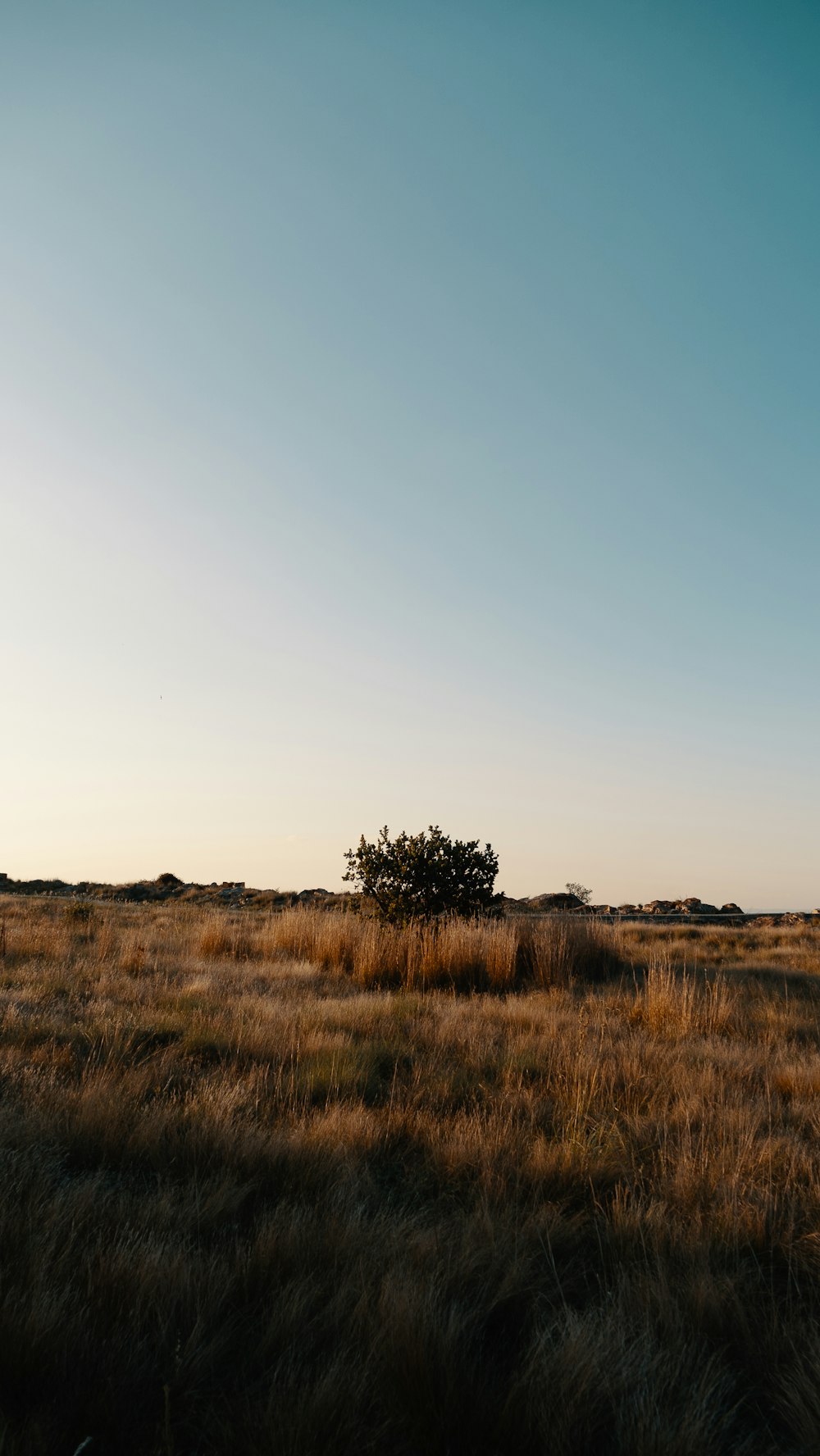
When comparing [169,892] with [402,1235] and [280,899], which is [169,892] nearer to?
[280,899]

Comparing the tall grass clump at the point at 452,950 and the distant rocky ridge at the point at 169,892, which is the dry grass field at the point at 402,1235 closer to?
the tall grass clump at the point at 452,950

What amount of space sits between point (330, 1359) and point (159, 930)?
1324cm

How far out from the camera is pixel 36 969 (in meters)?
8.49

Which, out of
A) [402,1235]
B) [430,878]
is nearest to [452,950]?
[430,878]

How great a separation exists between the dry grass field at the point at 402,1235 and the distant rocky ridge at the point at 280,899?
18889 millimetres

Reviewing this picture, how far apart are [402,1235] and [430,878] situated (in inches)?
368

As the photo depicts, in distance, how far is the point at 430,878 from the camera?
1221cm

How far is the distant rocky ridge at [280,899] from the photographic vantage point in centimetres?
2625

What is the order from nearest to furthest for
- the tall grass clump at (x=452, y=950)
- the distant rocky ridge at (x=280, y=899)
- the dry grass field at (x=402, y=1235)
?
the dry grass field at (x=402, y=1235) < the tall grass clump at (x=452, y=950) < the distant rocky ridge at (x=280, y=899)

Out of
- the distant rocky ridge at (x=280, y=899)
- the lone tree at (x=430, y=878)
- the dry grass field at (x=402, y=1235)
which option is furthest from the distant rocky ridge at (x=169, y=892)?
the dry grass field at (x=402, y=1235)

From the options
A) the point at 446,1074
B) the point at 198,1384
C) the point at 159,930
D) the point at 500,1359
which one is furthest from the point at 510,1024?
the point at 159,930

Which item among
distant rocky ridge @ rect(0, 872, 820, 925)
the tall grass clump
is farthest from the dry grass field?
distant rocky ridge @ rect(0, 872, 820, 925)

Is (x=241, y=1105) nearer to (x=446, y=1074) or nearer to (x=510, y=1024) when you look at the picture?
(x=446, y=1074)

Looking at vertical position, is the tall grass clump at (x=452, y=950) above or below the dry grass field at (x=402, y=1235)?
above
